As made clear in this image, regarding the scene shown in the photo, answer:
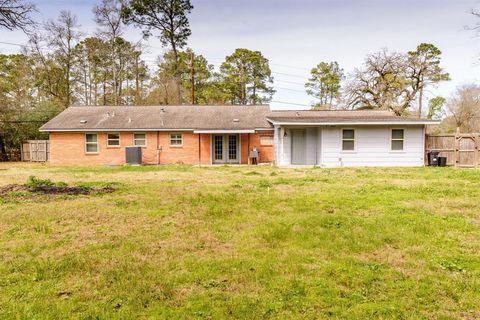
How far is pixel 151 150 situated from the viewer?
2286 cm

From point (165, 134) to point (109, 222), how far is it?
16.4 metres

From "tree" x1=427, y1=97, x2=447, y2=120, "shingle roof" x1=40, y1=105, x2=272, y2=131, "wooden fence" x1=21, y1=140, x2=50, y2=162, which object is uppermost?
"tree" x1=427, y1=97, x2=447, y2=120

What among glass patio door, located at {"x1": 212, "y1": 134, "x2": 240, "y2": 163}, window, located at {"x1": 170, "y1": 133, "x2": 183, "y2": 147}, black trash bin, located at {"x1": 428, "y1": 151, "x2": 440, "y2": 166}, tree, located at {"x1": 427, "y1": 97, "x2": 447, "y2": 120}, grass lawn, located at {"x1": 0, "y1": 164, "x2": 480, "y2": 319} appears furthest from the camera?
tree, located at {"x1": 427, "y1": 97, "x2": 447, "y2": 120}

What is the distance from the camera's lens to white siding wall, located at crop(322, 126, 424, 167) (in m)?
19.0

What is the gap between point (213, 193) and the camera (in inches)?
388

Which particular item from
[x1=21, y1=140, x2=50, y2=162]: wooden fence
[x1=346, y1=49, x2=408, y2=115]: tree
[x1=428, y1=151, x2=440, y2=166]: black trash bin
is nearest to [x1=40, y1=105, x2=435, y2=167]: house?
[x1=428, y1=151, x2=440, y2=166]: black trash bin

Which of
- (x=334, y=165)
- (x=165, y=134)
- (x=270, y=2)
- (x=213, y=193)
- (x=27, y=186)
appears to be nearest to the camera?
(x=213, y=193)

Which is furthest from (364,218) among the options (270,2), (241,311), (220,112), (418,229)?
(220,112)

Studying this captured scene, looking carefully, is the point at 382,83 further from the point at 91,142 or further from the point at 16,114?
the point at 16,114

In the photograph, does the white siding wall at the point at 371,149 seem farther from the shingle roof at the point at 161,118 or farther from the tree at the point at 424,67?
the tree at the point at 424,67

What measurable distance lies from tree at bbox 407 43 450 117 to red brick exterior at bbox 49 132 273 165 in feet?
71.6

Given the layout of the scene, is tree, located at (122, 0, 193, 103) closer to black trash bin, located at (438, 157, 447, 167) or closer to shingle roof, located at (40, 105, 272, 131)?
shingle roof, located at (40, 105, 272, 131)

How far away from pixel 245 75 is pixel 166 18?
35.4ft

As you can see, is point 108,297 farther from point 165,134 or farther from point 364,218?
point 165,134
